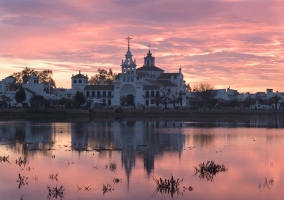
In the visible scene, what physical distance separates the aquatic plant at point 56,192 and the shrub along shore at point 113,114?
197ft

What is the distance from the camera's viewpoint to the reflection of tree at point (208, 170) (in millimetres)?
23359

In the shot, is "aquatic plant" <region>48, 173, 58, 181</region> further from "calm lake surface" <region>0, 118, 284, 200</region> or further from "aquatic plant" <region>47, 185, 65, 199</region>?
"aquatic plant" <region>47, 185, 65, 199</region>

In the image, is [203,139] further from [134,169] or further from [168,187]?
[168,187]

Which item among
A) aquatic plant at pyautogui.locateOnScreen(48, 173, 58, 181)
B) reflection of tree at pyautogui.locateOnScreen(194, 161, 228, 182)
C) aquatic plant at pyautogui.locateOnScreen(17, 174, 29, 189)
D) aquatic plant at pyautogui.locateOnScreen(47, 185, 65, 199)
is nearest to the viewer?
aquatic plant at pyautogui.locateOnScreen(47, 185, 65, 199)

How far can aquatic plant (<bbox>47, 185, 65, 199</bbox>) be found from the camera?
62.7ft

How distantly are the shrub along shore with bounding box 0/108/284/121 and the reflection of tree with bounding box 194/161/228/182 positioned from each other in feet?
183

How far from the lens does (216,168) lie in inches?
967

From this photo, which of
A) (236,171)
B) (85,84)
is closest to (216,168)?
(236,171)

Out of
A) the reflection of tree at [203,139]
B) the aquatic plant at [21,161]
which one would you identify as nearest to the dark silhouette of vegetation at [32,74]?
the reflection of tree at [203,139]

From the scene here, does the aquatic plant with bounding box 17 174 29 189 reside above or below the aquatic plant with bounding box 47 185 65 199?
above

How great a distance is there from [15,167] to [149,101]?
100131 millimetres

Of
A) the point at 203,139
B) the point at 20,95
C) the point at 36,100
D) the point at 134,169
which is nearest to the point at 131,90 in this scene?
the point at 36,100

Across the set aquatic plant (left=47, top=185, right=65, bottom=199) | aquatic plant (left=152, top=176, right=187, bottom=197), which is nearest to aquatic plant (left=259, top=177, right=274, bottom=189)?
aquatic plant (left=152, top=176, right=187, bottom=197)

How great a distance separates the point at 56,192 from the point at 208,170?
23.9 ft
